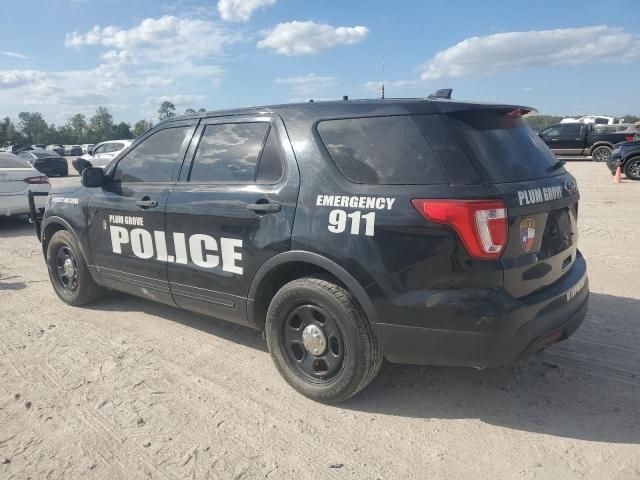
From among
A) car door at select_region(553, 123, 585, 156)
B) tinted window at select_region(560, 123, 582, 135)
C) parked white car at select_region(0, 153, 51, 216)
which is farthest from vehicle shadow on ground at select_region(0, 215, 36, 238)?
tinted window at select_region(560, 123, 582, 135)

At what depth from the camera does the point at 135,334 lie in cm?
432

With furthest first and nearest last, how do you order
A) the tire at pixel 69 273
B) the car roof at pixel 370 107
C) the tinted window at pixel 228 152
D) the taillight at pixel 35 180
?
the taillight at pixel 35 180
the tire at pixel 69 273
the tinted window at pixel 228 152
the car roof at pixel 370 107

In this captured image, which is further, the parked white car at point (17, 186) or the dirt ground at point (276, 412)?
the parked white car at point (17, 186)

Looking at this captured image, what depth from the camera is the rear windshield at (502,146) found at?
9.02ft

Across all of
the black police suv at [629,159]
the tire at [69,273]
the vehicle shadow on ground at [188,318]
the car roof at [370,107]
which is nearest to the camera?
the car roof at [370,107]

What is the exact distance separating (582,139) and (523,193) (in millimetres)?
21298

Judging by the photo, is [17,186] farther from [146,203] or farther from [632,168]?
[632,168]

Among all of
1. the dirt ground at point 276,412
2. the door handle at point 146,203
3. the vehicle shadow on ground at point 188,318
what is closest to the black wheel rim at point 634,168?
the dirt ground at point 276,412

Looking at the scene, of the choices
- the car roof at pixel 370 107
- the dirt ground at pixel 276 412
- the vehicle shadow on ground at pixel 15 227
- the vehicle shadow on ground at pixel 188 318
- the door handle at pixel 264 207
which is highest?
the car roof at pixel 370 107

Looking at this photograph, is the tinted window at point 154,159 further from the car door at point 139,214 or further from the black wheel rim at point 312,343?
the black wheel rim at point 312,343

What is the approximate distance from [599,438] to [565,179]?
153 centimetres

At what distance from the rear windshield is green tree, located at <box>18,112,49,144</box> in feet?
405

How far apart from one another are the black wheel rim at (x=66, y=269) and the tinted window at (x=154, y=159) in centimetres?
112

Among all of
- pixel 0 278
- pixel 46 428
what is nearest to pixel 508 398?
pixel 46 428
